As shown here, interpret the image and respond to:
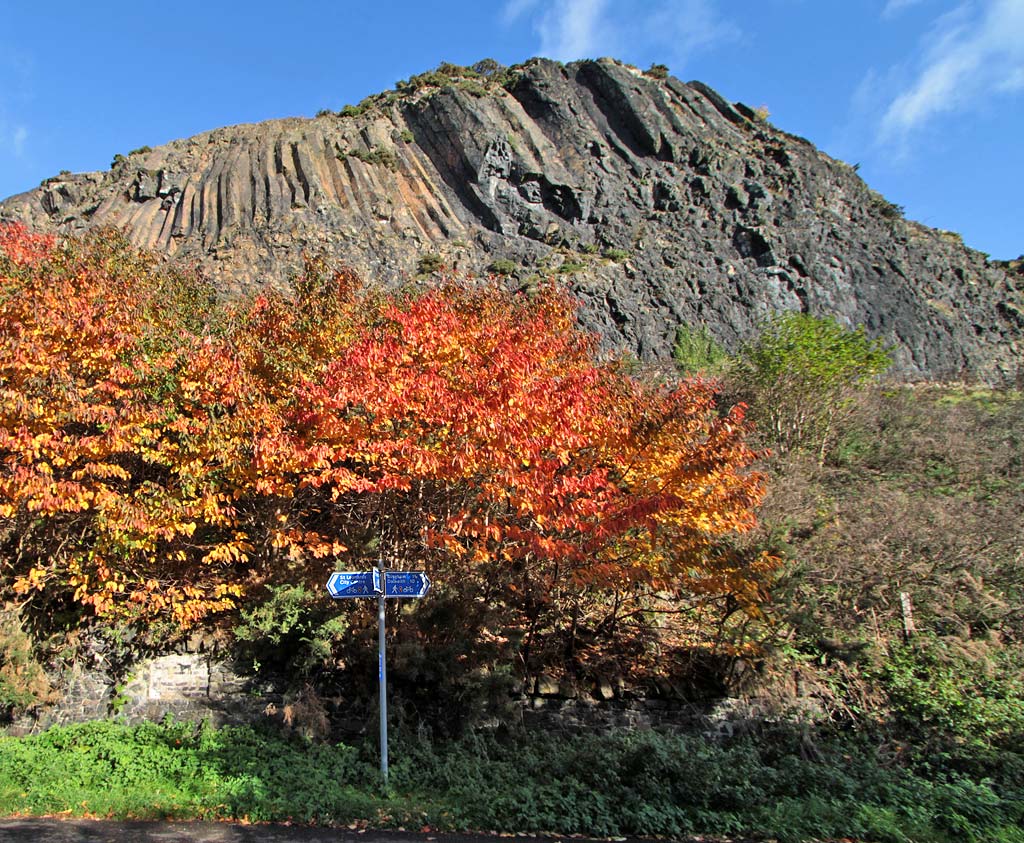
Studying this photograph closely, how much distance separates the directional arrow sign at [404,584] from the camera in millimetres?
7539

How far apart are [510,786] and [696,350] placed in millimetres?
31776

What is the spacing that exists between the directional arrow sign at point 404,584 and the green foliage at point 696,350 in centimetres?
2725

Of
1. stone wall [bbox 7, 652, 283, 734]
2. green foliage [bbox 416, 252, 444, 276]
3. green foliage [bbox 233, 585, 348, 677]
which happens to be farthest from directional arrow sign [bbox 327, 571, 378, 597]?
green foliage [bbox 416, 252, 444, 276]

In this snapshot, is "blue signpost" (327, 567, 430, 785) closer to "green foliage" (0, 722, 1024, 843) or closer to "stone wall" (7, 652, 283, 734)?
"green foliage" (0, 722, 1024, 843)

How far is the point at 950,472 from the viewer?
63.4 ft

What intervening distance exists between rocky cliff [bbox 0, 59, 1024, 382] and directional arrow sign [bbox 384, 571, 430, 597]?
30297 millimetres

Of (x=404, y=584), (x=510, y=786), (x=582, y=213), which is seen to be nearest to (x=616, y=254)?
(x=582, y=213)

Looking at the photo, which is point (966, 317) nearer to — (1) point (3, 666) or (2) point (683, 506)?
(2) point (683, 506)

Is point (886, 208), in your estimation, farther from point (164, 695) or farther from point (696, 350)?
point (164, 695)

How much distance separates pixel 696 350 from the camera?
36.2 metres

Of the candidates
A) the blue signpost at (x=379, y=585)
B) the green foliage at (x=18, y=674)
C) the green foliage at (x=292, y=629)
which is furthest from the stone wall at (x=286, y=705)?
the blue signpost at (x=379, y=585)

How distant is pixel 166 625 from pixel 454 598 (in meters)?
4.44

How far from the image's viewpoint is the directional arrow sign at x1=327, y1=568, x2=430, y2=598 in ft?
24.7

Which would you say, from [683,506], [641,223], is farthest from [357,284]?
[641,223]
